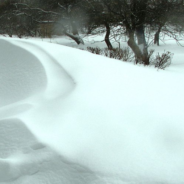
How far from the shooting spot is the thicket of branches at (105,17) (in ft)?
36.3

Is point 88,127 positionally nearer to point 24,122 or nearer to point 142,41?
point 24,122

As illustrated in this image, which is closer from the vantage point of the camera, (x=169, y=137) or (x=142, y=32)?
(x=169, y=137)

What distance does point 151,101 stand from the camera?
7.14 feet

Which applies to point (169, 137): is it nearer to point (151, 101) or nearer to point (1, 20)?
point (151, 101)

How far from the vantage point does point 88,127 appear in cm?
185

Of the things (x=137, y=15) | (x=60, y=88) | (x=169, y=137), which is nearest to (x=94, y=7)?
(x=137, y=15)

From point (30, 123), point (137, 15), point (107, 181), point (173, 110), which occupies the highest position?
Result: point (137, 15)

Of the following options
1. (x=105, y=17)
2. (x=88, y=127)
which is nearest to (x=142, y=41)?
(x=105, y=17)

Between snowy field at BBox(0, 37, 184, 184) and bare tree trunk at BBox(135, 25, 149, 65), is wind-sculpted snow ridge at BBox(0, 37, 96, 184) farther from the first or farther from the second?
bare tree trunk at BBox(135, 25, 149, 65)

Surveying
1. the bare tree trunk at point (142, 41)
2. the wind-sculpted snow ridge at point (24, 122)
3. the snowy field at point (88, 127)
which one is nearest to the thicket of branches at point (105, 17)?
the bare tree trunk at point (142, 41)

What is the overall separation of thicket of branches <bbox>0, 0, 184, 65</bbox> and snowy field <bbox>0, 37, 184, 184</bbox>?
21.0 feet

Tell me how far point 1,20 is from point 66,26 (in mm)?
5505

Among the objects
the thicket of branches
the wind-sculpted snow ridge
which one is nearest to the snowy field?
the wind-sculpted snow ridge

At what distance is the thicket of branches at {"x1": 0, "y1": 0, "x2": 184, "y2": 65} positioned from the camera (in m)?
11.1
